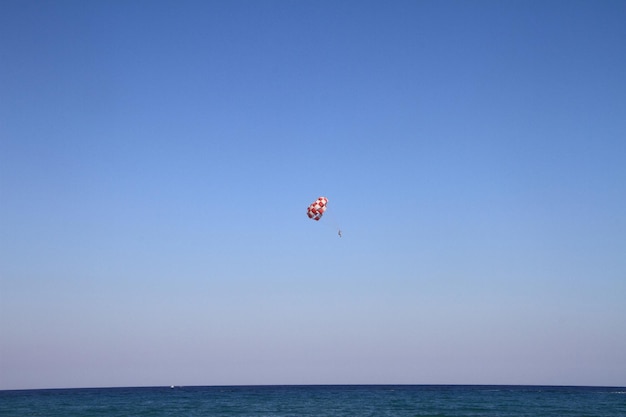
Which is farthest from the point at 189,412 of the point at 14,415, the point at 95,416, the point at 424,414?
the point at 424,414

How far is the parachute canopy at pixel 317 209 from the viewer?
2780 centimetres

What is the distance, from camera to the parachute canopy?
27.8 meters

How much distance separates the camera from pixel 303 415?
40.6m

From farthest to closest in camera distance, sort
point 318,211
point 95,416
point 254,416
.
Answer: point 95,416, point 254,416, point 318,211

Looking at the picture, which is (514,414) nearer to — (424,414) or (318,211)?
(424,414)

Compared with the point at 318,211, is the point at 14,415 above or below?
below

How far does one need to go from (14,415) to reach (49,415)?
3122 mm

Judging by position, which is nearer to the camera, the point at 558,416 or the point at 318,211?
the point at 318,211

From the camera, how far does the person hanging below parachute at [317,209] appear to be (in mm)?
27781

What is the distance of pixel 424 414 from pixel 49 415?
3050 cm

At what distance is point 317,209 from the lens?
28078mm

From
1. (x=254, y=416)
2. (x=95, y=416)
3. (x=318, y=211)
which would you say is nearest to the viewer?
(x=318, y=211)

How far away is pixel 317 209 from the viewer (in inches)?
1105

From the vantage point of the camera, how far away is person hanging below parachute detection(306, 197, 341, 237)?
1094 inches
